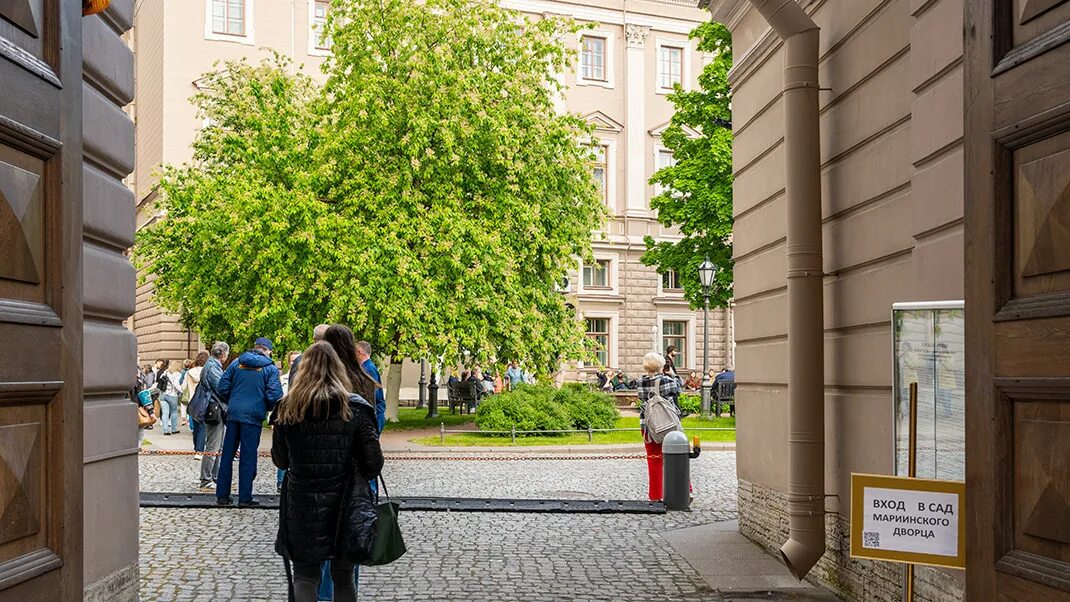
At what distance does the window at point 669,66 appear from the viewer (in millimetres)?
49469

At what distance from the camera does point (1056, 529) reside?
3.11 meters

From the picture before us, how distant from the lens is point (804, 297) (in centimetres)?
823

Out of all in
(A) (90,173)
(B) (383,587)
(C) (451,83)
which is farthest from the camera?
(C) (451,83)

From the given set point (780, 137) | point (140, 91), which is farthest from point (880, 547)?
point (140, 91)

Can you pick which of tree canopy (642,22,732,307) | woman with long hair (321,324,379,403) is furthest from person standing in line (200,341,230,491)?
tree canopy (642,22,732,307)

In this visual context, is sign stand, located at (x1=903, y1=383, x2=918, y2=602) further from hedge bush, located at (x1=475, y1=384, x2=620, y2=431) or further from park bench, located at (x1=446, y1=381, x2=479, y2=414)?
park bench, located at (x1=446, y1=381, x2=479, y2=414)

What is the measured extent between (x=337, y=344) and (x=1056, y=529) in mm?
4892

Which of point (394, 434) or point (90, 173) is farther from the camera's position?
point (394, 434)

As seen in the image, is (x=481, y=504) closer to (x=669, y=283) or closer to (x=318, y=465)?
(x=318, y=465)

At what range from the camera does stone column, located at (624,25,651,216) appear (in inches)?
1913

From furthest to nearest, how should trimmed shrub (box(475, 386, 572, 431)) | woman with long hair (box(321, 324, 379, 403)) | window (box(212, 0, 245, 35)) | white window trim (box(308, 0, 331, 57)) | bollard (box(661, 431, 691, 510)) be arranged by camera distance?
white window trim (box(308, 0, 331, 57))
window (box(212, 0, 245, 35))
trimmed shrub (box(475, 386, 572, 431))
bollard (box(661, 431, 691, 510))
woman with long hair (box(321, 324, 379, 403))

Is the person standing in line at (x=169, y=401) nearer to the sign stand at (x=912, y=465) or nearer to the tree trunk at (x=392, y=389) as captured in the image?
the tree trunk at (x=392, y=389)

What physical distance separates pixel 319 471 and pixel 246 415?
23.5ft

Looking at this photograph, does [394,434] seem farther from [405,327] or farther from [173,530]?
[173,530]
